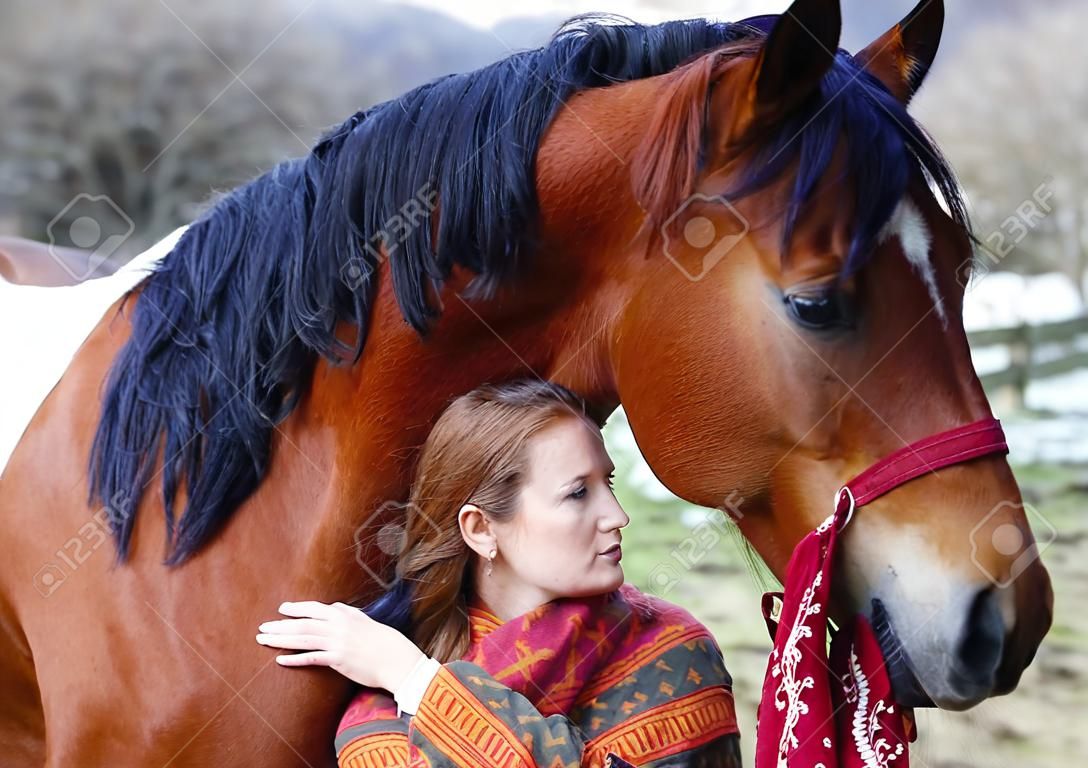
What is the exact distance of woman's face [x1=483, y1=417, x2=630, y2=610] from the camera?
117 cm

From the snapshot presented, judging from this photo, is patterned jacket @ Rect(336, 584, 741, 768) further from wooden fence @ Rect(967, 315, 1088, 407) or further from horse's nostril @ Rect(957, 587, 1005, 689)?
wooden fence @ Rect(967, 315, 1088, 407)

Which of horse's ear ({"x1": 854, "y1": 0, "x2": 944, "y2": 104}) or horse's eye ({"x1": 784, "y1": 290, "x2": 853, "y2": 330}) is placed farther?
horse's ear ({"x1": 854, "y1": 0, "x2": 944, "y2": 104})

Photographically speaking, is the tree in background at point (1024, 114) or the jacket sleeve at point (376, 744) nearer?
the jacket sleeve at point (376, 744)

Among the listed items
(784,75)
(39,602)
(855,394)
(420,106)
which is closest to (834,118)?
(784,75)

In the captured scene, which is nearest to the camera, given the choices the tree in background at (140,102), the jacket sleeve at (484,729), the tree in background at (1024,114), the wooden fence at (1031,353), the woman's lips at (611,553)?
the jacket sleeve at (484,729)

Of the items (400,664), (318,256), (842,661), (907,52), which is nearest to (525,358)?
(318,256)

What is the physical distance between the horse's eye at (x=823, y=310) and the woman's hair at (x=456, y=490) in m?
0.31

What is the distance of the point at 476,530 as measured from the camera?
48.0 inches

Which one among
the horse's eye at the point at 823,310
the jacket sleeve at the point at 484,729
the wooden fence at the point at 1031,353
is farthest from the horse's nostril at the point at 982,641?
the wooden fence at the point at 1031,353

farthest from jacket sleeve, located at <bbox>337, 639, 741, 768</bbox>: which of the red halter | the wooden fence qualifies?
the wooden fence

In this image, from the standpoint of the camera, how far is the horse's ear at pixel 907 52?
124 centimetres

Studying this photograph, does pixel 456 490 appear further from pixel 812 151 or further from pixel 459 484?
pixel 812 151

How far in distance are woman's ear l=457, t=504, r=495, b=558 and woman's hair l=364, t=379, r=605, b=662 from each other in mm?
12

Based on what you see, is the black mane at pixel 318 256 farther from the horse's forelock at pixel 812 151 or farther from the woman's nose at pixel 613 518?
the woman's nose at pixel 613 518
